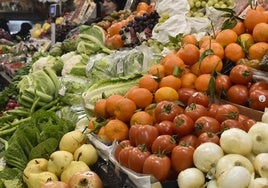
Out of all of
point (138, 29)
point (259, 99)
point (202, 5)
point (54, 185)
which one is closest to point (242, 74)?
point (259, 99)

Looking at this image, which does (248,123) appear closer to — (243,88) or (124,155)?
(243,88)

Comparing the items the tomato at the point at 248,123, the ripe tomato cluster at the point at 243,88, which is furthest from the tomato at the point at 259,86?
the tomato at the point at 248,123

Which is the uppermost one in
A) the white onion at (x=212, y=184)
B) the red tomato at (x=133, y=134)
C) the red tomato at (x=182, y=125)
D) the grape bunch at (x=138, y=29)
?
the red tomato at (x=182, y=125)

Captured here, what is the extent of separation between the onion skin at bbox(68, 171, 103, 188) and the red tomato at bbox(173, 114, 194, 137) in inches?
18.9

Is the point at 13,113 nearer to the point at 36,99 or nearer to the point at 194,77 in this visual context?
the point at 36,99

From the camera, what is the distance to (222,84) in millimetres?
2293

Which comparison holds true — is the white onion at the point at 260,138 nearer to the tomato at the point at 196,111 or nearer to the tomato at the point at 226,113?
the tomato at the point at 226,113

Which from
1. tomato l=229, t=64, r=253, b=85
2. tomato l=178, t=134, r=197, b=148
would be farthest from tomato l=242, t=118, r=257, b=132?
tomato l=229, t=64, r=253, b=85

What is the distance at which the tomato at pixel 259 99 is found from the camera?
2098 mm

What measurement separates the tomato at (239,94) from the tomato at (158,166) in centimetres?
59

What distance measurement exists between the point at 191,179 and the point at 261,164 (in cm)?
27

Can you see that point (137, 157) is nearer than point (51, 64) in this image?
Yes

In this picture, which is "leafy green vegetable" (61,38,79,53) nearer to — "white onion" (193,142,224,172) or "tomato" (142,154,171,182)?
"tomato" (142,154,171,182)

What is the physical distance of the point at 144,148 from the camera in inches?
76.7
